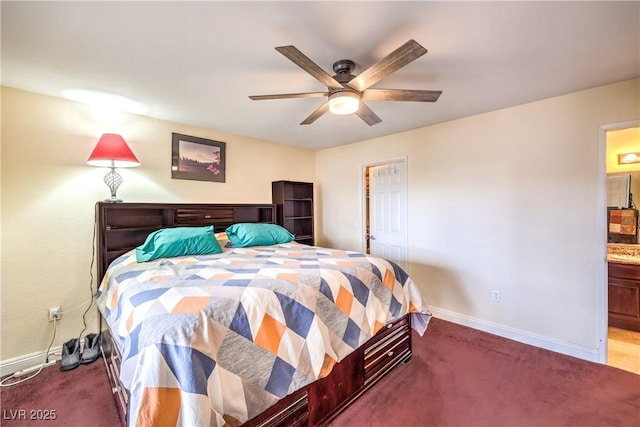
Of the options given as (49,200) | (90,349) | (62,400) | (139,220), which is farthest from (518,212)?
(49,200)

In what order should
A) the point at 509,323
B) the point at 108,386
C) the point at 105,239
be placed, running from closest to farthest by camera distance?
the point at 108,386 → the point at 105,239 → the point at 509,323

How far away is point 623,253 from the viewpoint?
9.85 feet

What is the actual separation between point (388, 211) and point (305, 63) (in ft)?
9.00

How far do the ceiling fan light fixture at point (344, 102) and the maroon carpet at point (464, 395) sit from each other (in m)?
2.09

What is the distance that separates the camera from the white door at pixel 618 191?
10.2ft

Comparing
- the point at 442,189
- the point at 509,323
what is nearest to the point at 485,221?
the point at 442,189

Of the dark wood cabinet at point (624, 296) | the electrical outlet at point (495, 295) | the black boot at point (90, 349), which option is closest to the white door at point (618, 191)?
the dark wood cabinet at point (624, 296)

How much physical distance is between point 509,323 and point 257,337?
9.11 ft

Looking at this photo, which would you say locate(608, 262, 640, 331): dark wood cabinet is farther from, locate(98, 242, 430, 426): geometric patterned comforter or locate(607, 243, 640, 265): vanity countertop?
locate(98, 242, 430, 426): geometric patterned comforter

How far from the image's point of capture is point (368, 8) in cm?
142

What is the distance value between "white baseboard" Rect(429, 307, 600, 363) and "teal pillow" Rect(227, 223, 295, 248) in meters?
2.23

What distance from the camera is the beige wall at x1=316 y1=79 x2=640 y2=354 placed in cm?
238

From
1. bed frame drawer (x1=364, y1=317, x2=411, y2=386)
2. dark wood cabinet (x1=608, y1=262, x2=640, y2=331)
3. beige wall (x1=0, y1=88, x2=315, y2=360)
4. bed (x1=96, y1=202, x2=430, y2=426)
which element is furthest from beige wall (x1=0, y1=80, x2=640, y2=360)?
bed frame drawer (x1=364, y1=317, x2=411, y2=386)

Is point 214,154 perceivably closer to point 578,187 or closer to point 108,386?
point 108,386
